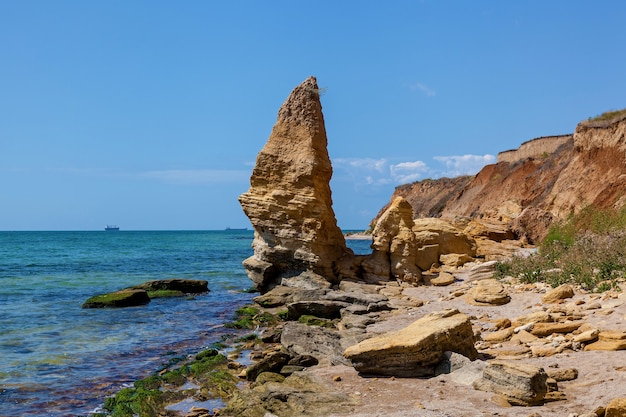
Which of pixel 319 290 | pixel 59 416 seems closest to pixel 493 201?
pixel 319 290

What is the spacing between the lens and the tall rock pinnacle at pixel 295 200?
72.2 ft

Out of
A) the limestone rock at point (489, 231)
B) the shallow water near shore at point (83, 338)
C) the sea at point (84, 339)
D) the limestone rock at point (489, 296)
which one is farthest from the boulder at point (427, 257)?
the limestone rock at point (489, 231)

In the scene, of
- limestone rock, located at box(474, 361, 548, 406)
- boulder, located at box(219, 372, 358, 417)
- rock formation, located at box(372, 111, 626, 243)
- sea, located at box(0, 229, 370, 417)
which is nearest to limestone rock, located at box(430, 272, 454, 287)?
sea, located at box(0, 229, 370, 417)

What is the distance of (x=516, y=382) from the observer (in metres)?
7.62

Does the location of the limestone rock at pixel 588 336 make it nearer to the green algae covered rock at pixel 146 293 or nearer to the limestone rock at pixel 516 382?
the limestone rock at pixel 516 382

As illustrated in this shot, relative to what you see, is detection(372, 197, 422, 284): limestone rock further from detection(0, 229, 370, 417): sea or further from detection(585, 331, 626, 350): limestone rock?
detection(585, 331, 626, 350): limestone rock

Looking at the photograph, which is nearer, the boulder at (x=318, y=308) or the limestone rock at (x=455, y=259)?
the boulder at (x=318, y=308)

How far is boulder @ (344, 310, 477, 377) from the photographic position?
9305 mm

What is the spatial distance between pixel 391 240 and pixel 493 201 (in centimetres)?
3579

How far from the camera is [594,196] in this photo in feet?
96.0

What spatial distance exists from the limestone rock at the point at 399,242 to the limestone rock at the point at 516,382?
512 inches

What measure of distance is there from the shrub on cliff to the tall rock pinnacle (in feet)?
21.9

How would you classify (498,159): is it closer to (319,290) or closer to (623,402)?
(319,290)

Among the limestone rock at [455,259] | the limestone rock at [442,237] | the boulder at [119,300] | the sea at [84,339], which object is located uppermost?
the limestone rock at [442,237]
